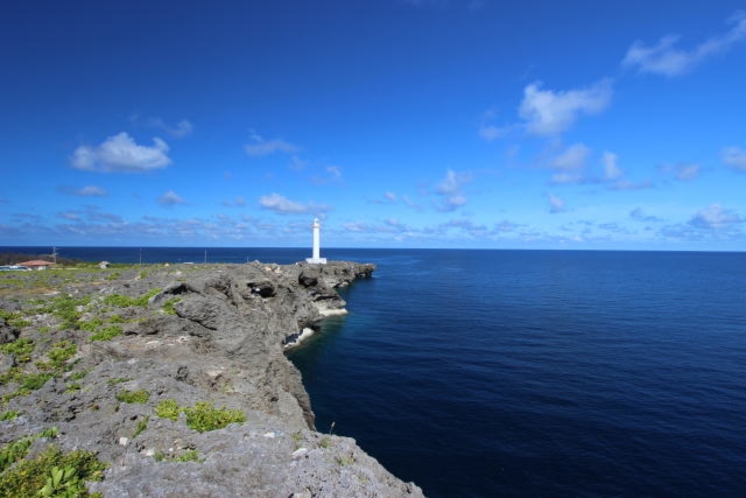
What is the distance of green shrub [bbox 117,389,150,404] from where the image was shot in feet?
48.8

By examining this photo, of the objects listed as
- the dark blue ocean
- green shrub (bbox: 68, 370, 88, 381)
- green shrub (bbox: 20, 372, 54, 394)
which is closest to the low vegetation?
green shrub (bbox: 68, 370, 88, 381)

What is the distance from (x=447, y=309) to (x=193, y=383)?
216ft

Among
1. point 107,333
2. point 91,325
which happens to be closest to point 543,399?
point 107,333

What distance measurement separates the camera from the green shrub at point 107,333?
832 inches

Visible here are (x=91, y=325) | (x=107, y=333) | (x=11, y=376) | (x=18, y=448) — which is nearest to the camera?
(x=18, y=448)

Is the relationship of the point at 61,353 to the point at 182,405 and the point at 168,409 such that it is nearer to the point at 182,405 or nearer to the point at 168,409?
the point at 182,405

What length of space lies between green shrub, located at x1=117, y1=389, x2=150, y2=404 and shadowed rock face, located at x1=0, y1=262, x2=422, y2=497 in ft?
0.76

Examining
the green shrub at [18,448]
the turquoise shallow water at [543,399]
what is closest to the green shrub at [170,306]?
the green shrub at [18,448]

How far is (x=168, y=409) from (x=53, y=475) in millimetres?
4365

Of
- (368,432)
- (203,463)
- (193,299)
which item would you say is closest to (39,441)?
(203,463)

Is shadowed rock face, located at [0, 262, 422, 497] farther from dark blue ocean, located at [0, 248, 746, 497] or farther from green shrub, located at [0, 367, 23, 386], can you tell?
dark blue ocean, located at [0, 248, 746, 497]

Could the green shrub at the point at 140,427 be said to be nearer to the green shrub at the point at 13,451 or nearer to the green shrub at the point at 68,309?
the green shrub at the point at 13,451

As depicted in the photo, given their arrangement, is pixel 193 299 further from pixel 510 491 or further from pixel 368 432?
pixel 510 491

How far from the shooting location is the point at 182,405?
15.0m
